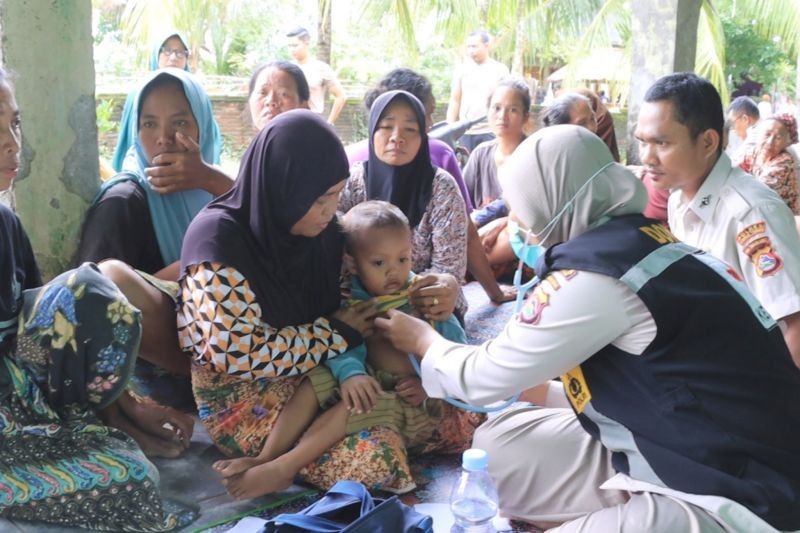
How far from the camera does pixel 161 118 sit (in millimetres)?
2879

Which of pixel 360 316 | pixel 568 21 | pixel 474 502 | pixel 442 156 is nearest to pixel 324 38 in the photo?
pixel 568 21

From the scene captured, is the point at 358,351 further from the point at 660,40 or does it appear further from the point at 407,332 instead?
the point at 660,40

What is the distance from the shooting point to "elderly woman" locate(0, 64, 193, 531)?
6.97 feet

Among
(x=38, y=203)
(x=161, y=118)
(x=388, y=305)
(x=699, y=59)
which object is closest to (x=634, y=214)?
(x=388, y=305)

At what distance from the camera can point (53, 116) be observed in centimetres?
279

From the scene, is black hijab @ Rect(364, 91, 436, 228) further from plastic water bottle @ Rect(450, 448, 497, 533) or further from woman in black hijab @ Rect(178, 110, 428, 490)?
plastic water bottle @ Rect(450, 448, 497, 533)

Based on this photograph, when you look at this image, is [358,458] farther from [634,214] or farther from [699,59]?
[699,59]

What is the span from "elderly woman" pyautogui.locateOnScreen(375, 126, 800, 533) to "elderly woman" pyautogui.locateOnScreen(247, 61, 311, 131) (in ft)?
6.50

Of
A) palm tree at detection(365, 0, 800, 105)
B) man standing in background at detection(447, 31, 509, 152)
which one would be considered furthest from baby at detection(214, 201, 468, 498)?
palm tree at detection(365, 0, 800, 105)

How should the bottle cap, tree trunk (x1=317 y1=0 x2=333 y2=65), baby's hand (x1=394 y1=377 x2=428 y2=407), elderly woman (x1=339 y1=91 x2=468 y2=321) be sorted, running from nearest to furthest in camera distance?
the bottle cap → baby's hand (x1=394 y1=377 x2=428 y2=407) → elderly woman (x1=339 y1=91 x2=468 y2=321) → tree trunk (x1=317 y1=0 x2=333 y2=65)

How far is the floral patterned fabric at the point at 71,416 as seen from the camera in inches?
83.5

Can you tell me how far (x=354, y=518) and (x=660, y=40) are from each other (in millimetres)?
4993

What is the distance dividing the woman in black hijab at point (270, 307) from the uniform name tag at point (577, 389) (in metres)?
0.62

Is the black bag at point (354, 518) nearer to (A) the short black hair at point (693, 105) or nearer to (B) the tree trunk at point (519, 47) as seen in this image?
(A) the short black hair at point (693, 105)
